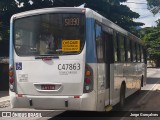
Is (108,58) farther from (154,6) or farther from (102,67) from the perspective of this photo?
(154,6)

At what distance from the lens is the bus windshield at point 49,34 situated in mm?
9758

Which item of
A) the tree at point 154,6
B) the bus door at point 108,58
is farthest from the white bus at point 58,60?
the tree at point 154,6

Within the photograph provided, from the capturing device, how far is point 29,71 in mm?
9984

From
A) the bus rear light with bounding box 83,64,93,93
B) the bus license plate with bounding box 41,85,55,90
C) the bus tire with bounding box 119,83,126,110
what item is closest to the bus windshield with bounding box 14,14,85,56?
the bus rear light with bounding box 83,64,93,93

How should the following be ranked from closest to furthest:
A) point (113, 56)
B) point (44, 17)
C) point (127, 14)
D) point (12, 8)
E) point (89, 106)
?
point (89, 106)
point (44, 17)
point (113, 56)
point (12, 8)
point (127, 14)

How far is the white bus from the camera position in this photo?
31.4ft

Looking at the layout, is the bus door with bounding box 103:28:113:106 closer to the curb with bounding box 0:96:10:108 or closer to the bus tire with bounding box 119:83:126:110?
the bus tire with bounding box 119:83:126:110

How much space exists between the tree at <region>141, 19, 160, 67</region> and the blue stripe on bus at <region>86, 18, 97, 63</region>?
70440mm

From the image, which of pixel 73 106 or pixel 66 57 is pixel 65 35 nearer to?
pixel 66 57

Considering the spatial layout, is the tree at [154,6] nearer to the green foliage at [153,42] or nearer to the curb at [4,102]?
the green foliage at [153,42]

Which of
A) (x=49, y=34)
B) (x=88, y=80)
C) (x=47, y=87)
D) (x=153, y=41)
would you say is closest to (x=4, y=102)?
(x=47, y=87)

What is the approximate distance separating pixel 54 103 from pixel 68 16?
7.53ft

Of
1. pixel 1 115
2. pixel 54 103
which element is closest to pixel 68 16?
pixel 54 103

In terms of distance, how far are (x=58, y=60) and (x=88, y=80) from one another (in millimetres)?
955
